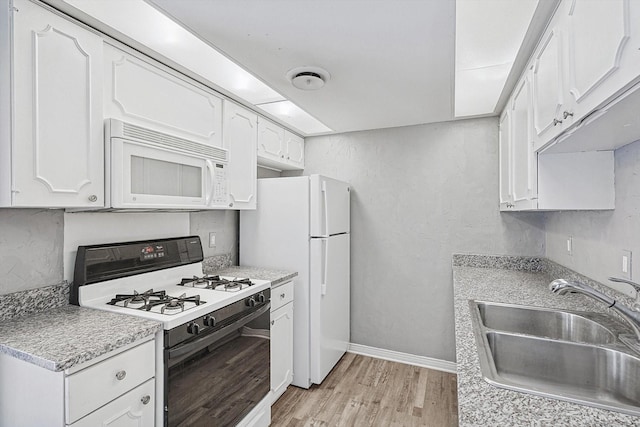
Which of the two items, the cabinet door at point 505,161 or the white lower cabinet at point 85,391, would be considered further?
the cabinet door at point 505,161

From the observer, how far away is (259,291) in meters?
2.10

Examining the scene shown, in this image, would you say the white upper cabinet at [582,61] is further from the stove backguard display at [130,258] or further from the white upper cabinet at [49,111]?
the stove backguard display at [130,258]

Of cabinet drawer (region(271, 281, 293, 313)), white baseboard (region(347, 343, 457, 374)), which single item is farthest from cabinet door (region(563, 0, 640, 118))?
white baseboard (region(347, 343, 457, 374))

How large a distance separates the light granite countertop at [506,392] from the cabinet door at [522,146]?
55 centimetres

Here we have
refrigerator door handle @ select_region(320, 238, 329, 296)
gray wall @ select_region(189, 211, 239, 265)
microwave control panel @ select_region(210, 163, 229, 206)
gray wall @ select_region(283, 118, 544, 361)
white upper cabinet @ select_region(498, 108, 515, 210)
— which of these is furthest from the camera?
gray wall @ select_region(283, 118, 544, 361)

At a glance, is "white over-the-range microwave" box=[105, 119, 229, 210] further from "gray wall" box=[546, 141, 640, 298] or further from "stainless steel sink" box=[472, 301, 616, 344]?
"gray wall" box=[546, 141, 640, 298]

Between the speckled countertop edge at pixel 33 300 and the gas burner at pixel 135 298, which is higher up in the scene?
the speckled countertop edge at pixel 33 300

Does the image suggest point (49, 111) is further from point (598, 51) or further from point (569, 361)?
point (569, 361)

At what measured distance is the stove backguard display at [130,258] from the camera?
166 centimetres

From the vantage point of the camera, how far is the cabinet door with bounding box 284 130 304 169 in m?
3.21

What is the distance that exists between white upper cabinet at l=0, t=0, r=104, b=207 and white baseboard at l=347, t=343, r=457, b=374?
267 cm

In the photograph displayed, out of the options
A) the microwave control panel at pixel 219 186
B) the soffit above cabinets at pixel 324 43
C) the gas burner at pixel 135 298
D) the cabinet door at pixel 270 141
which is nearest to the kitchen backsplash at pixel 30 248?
the gas burner at pixel 135 298

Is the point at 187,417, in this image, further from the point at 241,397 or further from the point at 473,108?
the point at 473,108

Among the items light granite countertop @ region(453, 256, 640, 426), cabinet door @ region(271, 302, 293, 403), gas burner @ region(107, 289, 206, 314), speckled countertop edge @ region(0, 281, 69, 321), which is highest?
speckled countertop edge @ region(0, 281, 69, 321)
